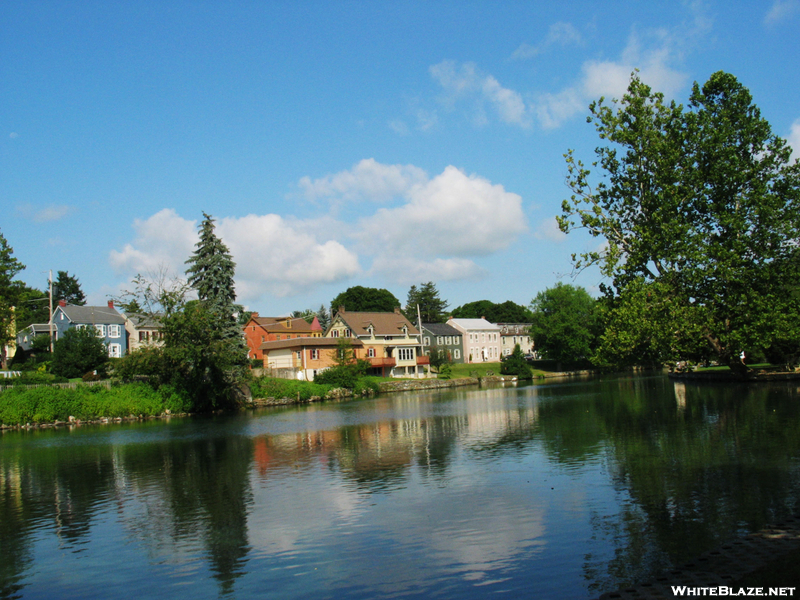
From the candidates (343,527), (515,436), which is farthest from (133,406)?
(343,527)

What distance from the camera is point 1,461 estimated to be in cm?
2425

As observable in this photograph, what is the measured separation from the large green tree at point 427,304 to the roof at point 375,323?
166ft

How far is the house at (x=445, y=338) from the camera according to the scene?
102500mm

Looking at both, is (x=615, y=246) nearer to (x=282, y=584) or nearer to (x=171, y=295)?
(x=282, y=584)

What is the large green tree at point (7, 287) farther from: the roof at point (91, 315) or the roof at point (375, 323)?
the roof at point (375, 323)

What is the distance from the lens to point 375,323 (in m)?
83.2

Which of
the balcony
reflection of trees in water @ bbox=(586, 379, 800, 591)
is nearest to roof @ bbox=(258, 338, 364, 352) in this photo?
the balcony

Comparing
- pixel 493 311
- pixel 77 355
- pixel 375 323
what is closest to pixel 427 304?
pixel 493 311

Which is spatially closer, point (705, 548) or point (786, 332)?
point (705, 548)

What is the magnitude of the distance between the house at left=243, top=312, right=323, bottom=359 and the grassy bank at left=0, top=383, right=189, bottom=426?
32617mm

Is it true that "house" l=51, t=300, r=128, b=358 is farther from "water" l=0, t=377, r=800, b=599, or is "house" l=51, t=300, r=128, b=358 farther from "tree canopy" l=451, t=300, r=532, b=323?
"tree canopy" l=451, t=300, r=532, b=323

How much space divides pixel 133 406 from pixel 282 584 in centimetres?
4062

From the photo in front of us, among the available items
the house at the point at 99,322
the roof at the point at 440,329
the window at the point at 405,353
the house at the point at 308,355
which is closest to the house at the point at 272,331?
the house at the point at 308,355

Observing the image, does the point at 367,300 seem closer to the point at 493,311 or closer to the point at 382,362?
the point at 493,311
